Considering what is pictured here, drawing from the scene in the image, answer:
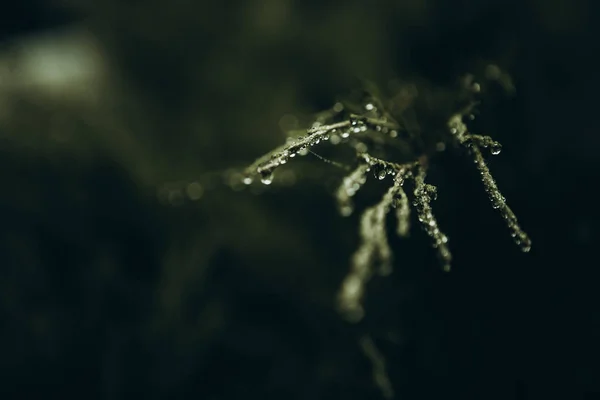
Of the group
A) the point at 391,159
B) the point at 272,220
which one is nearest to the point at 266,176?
the point at 391,159

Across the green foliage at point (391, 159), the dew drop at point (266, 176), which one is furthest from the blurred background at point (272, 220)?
the dew drop at point (266, 176)

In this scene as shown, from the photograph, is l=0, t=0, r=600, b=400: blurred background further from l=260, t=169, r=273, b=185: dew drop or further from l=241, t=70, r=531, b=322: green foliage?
l=260, t=169, r=273, b=185: dew drop

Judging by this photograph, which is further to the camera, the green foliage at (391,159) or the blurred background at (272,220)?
the blurred background at (272,220)

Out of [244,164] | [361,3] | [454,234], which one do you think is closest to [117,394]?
[244,164]

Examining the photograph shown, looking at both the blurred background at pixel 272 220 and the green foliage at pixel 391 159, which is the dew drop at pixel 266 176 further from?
the blurred background at pixel 272 220

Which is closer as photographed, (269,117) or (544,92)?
(544,92)

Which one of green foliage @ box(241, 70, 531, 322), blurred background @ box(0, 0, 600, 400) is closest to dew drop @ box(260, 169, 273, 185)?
green foliage @ box(241, 70, 531, 322)

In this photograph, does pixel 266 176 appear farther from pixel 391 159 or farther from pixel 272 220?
pixel 272 220

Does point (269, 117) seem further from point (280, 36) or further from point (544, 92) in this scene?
point (544, 92)
